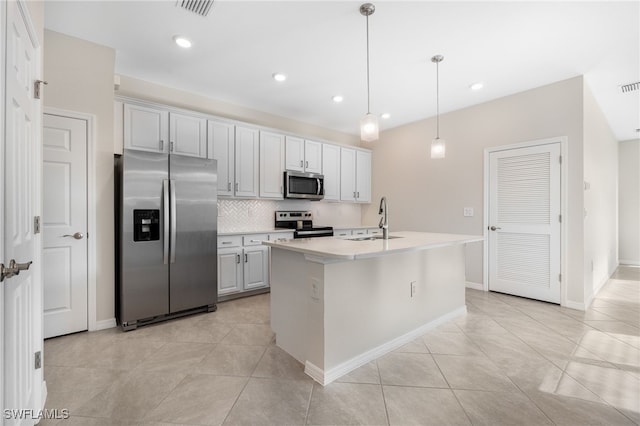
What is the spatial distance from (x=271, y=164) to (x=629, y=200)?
7702 millimetres

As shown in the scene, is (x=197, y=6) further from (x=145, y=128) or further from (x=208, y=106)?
(x=208, y=106)

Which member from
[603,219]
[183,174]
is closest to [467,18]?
[183,174]

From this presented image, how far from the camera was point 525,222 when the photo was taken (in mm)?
3834

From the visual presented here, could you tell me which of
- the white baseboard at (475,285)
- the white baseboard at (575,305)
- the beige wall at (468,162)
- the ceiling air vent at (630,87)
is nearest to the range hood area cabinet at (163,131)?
the beige wall at (468,162)

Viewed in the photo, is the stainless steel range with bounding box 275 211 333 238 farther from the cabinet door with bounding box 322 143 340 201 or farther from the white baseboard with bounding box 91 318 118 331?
the white baseboard with bounding box 91 318 118 331

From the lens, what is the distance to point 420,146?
4992 mm

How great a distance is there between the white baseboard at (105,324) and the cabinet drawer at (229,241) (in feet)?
4.23

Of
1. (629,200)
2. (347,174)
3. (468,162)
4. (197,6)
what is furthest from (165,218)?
(629,200)

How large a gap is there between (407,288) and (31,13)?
309 cm

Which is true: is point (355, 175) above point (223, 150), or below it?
below

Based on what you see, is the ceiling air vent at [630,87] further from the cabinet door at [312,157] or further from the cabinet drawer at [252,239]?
the cabinet drawer at [252,239]

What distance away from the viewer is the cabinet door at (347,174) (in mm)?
5391

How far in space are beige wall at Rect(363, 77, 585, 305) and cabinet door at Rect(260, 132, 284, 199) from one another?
2.20m

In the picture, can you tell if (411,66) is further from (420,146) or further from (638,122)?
(638,122)
